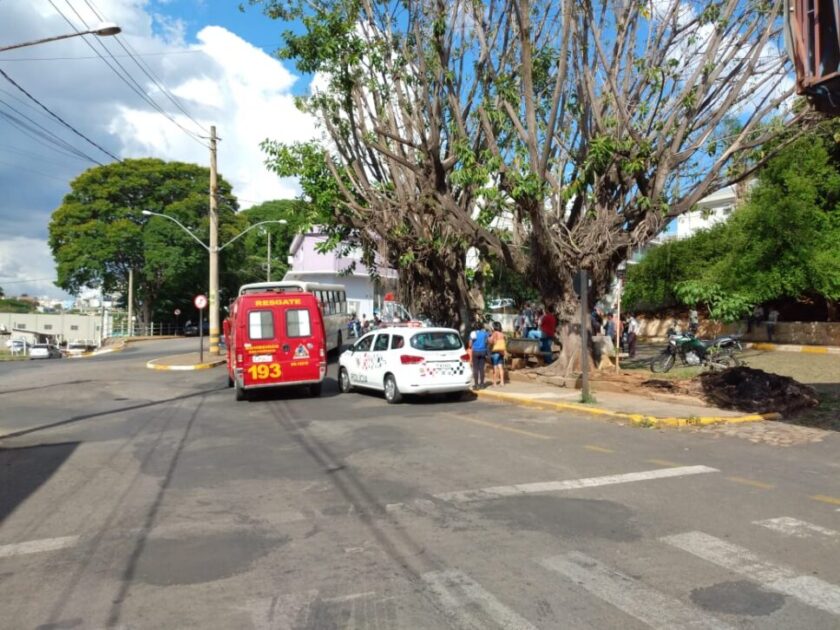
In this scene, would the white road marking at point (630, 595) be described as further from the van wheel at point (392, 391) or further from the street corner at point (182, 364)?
the street corner at point (182, 364)

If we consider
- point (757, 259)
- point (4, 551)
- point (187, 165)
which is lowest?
point (4, 551)

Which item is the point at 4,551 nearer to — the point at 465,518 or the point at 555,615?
the point at 465,518

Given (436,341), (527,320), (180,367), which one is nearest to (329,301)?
(180,367)

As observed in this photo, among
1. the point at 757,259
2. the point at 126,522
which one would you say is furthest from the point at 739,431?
the point at 757,259

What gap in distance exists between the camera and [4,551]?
5.72 meters

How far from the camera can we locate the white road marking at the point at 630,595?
4.16m

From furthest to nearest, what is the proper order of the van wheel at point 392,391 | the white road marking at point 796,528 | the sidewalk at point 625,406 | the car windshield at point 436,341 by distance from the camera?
the van wheel at point 392,391 < the car windshield at point 436,341 < the sidewalk at point 625,406 < the white road marking at point 796,528

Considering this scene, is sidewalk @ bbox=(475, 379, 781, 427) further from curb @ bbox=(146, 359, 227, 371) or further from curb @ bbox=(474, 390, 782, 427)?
curb @ bbox=(146, 359, 227, 371)

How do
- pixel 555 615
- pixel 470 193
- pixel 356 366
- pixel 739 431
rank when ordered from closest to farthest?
pixel 555 615 < pixel 739 431 < pixel 356 366 < pixel 470 193

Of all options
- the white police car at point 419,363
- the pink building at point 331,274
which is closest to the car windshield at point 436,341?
the white police car at point 419,363

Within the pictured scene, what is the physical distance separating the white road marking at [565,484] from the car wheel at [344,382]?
32.5 ft

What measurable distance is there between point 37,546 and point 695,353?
17.3 m

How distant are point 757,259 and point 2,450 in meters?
25.1

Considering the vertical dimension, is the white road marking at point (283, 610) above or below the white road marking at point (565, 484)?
below
